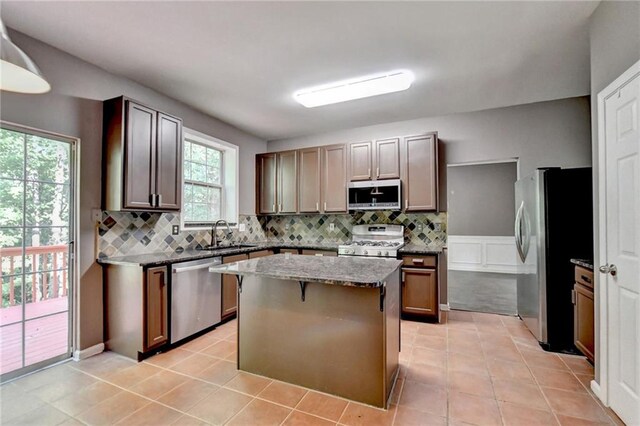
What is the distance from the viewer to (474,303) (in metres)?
4.36

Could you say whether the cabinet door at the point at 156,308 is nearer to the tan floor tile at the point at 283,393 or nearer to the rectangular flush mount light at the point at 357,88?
the tan floor tile at the point at 283,393

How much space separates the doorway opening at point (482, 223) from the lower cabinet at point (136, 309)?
5.24 m

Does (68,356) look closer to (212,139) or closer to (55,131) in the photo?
(55,131)

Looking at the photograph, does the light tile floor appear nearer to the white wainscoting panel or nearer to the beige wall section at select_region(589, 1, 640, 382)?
the beige wall section at select_region(589, 1, 640, 382)

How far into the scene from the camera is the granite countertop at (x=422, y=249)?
3549 millimetres

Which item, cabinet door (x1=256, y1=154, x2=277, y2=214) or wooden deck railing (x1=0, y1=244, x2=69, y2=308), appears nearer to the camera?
wooden deck railing (x1=0, y1=244, x2=69, y2=308)

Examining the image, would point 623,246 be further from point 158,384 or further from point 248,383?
point 158,384

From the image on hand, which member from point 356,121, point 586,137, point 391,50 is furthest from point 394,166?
point 586,137

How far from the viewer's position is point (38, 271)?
7.98 feet

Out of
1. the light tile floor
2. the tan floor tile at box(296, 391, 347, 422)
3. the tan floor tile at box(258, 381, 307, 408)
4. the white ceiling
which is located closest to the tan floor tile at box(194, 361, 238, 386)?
the light tile floor

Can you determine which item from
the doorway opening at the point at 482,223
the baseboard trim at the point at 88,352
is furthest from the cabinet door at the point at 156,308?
the doorway opening at the point at 482,223

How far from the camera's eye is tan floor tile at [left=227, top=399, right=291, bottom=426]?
5.85 feet

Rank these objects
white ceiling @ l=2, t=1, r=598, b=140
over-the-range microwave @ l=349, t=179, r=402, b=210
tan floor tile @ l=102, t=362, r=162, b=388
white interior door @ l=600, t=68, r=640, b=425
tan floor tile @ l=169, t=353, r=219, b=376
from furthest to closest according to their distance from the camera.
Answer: over-the-range microwave @ l=349, t=179, r=402, b=210 < tan floor tile @ l=169, t=353, r=219, b=376 < tan floor tile @ l=102, t=362, r=162, b=388 < white ceiling @ l=2, t=1, r=598, b=140 < white interior door @ l=600, t=68, r=640, b=425

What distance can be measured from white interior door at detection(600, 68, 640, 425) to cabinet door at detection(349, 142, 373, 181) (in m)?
2.52
